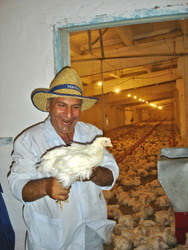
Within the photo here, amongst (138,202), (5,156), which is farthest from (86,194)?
(138,202)

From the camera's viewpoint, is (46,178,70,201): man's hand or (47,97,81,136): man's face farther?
(47,97,81,136): man's face

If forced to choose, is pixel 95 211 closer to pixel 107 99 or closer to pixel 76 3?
pixel 76 3

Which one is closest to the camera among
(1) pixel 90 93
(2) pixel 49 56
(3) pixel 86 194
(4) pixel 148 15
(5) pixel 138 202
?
(3) pixel 86 194

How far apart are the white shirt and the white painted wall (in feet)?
1.83

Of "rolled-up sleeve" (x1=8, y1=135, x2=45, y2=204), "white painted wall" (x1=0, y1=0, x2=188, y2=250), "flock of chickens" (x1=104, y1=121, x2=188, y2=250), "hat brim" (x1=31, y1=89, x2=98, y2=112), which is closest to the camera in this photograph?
"rolled-up sleeve" (x1=8, y1=135, x2=45, y2=204)

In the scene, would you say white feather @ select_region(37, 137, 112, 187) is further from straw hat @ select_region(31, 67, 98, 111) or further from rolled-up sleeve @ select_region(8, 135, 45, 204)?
straw hat @ select_region(31, 67, 98, 111)

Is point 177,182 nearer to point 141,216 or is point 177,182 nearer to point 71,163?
point 141,216

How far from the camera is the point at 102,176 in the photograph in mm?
1510

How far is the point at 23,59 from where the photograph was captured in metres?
2.12

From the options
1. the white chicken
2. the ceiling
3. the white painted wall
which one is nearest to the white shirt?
the white chicken

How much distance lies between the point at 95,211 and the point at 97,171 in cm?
46

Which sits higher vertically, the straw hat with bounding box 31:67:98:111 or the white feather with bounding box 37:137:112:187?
the straw hat with bounding box 31:67:98:111

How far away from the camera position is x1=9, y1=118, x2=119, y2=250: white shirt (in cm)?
148

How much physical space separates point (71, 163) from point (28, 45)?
1503 mm
